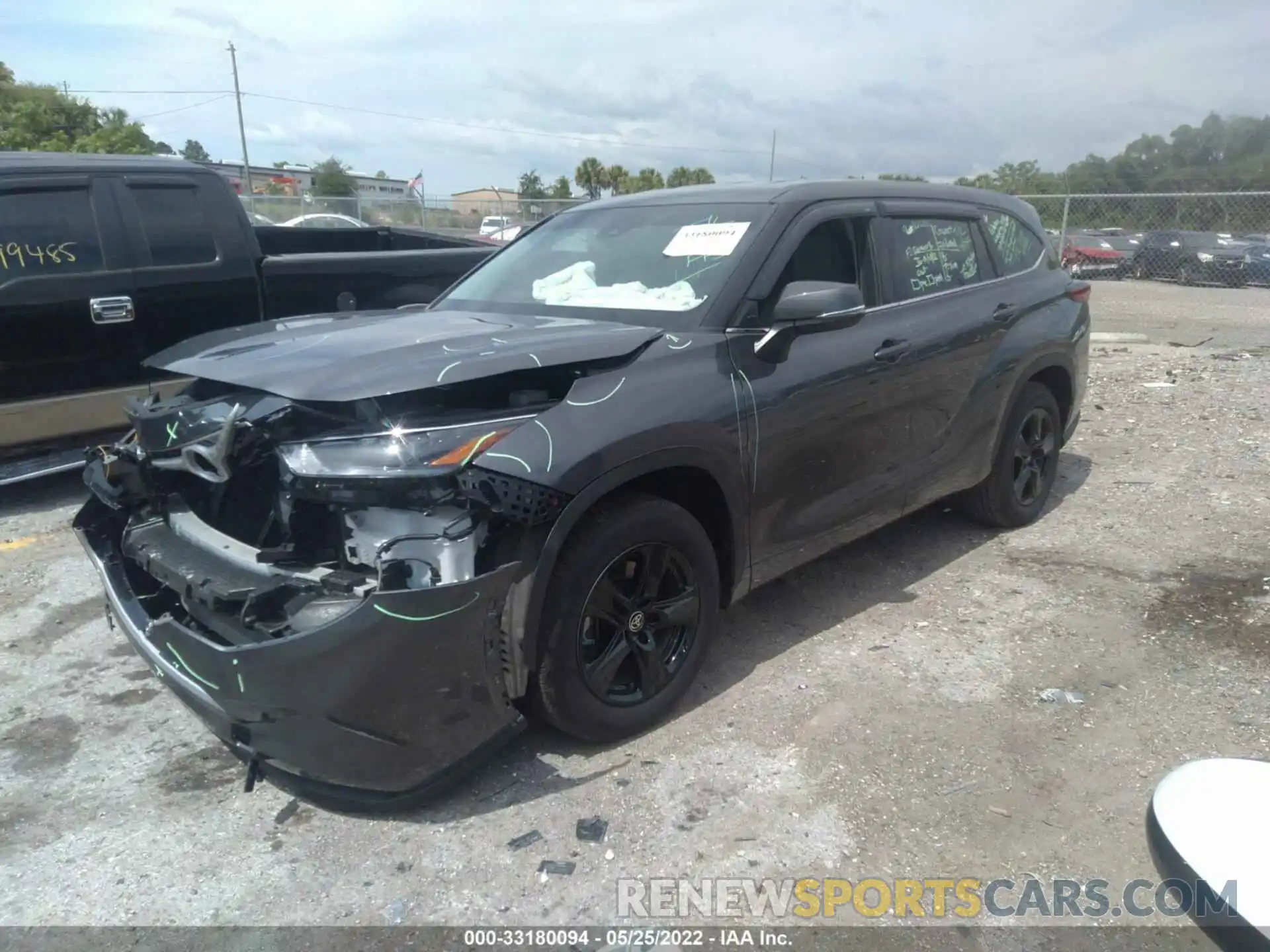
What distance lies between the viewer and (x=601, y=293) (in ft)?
12.5

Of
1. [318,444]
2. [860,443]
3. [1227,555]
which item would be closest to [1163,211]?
[1227,555]

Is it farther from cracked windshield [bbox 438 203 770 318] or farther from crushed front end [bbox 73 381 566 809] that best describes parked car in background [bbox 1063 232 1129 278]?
crushed front end [bbox 73 381 566 809]

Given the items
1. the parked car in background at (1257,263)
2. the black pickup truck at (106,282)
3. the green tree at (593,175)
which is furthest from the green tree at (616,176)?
the black pickup truck at (106,282)

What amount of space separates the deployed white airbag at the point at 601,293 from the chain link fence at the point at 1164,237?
1755cm

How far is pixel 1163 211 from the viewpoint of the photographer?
2247cm

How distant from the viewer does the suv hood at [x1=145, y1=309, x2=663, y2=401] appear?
272cm

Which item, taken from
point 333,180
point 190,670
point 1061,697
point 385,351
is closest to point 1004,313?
point 1061,697

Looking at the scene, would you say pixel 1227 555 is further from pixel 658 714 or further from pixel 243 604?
pixel 243 604

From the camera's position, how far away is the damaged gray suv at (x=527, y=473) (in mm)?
2594

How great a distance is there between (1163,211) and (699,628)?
2361cm

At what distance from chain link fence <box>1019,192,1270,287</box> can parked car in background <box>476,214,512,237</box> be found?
13162 millimetres

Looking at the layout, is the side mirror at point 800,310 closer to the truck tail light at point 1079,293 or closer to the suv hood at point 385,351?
the suv hood at point 385,351

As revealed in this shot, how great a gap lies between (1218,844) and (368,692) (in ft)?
7.00

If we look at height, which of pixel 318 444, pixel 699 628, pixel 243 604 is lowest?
pixel 699 628
